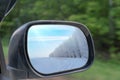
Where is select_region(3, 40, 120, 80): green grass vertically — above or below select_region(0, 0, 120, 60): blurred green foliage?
below

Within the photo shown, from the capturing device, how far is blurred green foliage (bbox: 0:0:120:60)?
29.0 feet

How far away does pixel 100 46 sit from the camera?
988 cm

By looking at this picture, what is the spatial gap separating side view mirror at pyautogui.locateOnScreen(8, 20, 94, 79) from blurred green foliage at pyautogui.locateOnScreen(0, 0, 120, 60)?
6.41m

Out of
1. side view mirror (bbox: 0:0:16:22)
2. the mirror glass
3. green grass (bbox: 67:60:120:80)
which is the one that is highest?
side view mirror (bbox: 0:0:16:22)

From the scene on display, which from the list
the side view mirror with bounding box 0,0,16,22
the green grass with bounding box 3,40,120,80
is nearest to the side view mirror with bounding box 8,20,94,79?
the side view mirror with bounding box 0,0,16,22

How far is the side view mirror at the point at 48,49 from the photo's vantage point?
147cm

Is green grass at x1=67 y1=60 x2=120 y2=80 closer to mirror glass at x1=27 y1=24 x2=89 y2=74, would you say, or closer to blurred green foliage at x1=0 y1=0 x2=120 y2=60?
blurred green foliage at x1=0 y1=0 x2=120 y2=60

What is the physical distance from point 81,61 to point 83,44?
0.24ft

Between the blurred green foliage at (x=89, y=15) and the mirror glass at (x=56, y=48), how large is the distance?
21.1ft

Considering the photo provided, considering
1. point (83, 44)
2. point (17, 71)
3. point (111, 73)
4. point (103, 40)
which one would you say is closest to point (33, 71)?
point (17, 71)

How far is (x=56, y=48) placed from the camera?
162 cm

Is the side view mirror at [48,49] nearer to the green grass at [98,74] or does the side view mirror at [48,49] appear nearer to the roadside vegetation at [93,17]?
the green grass at [98,74]

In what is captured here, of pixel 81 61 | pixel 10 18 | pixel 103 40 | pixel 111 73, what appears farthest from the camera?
pixel 10 18

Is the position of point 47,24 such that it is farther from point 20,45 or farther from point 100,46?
point 100,46
